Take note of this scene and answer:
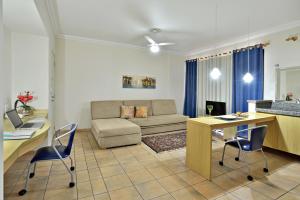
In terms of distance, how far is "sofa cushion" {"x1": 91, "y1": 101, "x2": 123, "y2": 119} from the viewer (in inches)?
174

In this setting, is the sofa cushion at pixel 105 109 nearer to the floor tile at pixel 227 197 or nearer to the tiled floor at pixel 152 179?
the tiled floor at pixel 152 179

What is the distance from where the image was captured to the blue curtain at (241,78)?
3.74 meters

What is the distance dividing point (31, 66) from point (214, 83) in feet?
14.8

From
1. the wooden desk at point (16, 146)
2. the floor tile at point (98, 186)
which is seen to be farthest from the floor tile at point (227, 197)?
the wooden desk at point (16, 146)

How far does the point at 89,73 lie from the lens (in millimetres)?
4625

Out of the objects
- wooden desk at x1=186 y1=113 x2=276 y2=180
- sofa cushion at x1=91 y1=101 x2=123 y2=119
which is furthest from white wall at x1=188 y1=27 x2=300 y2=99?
sofa cushion at x1=91 y1=101 x2=123 y2=119

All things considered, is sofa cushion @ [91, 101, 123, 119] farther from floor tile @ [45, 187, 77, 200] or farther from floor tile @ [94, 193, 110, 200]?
floor tile @ [94, 193, 110, 200]

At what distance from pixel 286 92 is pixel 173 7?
2828 millimetres

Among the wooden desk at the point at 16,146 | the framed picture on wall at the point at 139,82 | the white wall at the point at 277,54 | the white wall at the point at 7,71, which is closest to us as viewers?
the wooden desk at the point at 16,146

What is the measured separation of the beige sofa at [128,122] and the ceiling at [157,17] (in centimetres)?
188

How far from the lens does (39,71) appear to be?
306 centimetres

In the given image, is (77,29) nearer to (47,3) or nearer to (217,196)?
(47,3)

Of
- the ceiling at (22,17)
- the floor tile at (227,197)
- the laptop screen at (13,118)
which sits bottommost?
the floor tile at (227,197)

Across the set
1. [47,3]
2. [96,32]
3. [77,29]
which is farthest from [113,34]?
[47,3]
